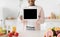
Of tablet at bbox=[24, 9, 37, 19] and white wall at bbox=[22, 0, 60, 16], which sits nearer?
tablet at bbox=[24, 9, 37, 19]

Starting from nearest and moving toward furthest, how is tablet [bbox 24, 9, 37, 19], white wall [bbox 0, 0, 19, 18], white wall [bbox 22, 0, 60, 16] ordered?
1. tablet [bbox 24, 9, 37, 19]
2. white wall [bbox 22, 0, 60, 16]
3. white wall [bbox 0, 0, 19, 18]

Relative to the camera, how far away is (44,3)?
277 cm

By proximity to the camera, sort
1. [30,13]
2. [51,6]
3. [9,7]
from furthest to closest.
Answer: [9,7] → [51,6] → [30,13]

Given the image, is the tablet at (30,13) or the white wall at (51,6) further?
the white wall at (51,6)

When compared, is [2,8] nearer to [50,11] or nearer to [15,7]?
[15,7]

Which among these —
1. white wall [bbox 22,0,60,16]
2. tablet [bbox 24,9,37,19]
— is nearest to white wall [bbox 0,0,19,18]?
white wall [bbox 22,0,60,16]

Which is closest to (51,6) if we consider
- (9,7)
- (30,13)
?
(9,7)

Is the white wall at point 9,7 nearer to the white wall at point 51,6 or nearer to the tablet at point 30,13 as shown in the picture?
the white wall at point 51,6

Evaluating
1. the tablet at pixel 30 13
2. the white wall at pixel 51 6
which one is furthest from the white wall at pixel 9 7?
the tablet at pixel 30 13

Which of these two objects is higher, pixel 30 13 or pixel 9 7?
pixel 9 7

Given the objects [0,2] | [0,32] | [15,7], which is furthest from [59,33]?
[0,2]

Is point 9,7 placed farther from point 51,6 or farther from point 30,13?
point 30,13

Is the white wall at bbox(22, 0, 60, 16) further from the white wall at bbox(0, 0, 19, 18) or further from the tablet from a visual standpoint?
the tablet

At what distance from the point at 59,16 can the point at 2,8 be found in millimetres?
1257
